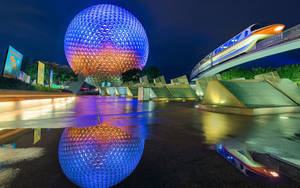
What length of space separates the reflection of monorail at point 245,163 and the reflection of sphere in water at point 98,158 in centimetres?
151

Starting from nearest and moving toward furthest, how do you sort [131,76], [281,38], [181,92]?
[181,92] < [281,38] < [131,76]

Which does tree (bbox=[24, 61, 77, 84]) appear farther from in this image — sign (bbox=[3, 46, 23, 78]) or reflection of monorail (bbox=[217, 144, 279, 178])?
reflection of monorail (bbox=[217, 144, 279, 178])

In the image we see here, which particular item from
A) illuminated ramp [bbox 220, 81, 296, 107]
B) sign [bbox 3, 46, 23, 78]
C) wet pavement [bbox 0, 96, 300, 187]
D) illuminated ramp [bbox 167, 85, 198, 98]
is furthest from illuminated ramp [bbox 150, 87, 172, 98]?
wet pavement [bbox 0, 96, 300, 187]

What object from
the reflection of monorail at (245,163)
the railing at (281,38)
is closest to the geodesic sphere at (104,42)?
the railing at (281,38)

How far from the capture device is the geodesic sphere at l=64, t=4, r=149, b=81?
188ft

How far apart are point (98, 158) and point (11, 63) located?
17.7 metres

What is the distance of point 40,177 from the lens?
191cm

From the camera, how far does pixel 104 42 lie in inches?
2238

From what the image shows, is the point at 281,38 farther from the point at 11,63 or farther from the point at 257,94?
Answer: the point at 11,63

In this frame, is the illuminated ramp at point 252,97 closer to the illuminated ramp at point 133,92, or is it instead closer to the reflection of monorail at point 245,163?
the reflection of monorail at point 245,163

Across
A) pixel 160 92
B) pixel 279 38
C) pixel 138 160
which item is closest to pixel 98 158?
pixel 138 160

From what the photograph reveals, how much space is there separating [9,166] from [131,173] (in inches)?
71.7

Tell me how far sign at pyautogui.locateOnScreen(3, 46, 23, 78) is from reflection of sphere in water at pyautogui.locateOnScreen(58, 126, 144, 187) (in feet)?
50.1

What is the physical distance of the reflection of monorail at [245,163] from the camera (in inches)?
80.8
